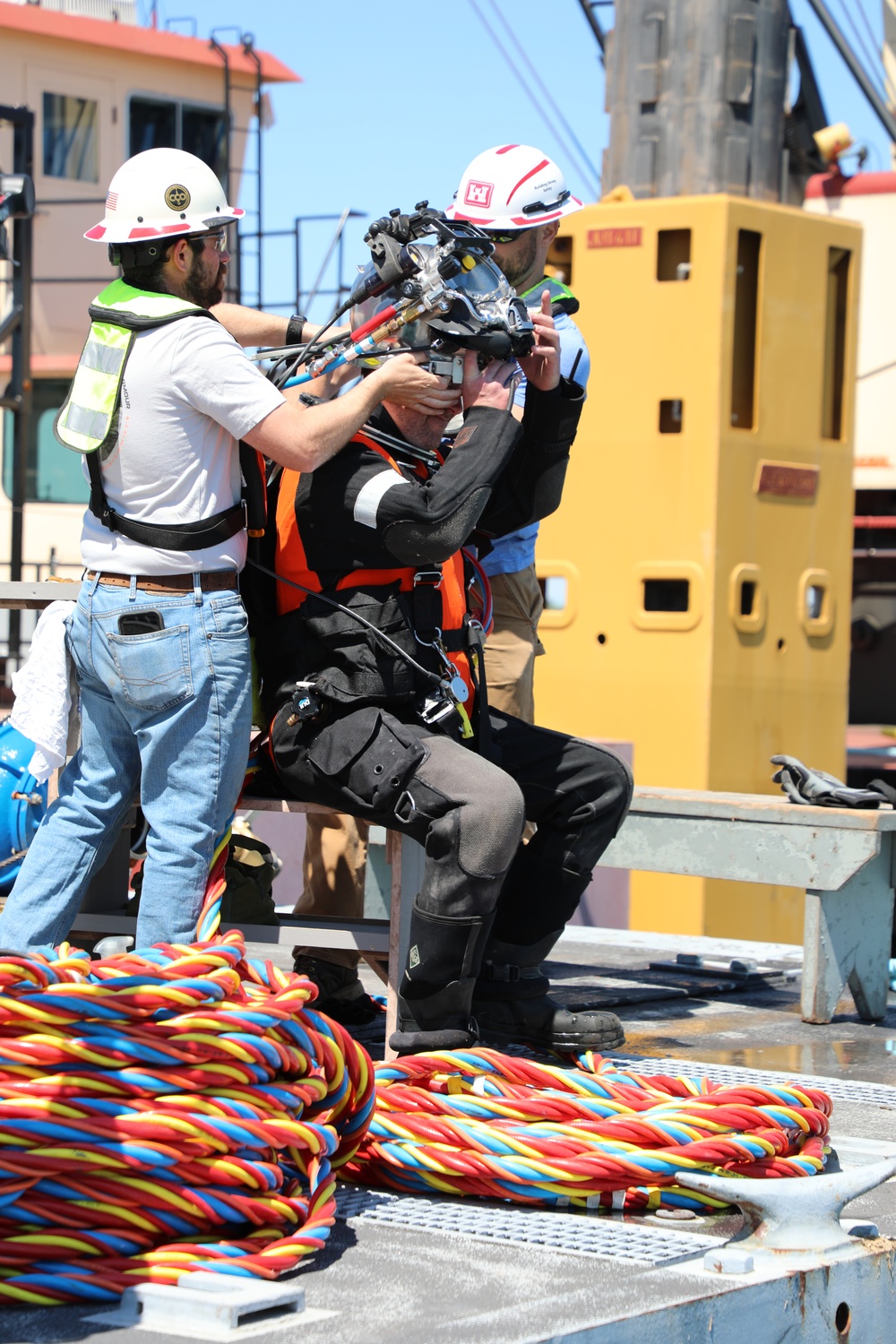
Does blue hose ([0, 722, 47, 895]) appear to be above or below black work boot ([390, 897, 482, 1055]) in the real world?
above

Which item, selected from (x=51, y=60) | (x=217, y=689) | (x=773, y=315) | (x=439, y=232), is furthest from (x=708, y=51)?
(x=51, y=60)

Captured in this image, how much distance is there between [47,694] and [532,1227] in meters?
1.56

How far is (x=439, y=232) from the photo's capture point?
3.74 meters

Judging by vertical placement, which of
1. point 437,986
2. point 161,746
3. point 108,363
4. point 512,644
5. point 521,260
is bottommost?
point 437,986

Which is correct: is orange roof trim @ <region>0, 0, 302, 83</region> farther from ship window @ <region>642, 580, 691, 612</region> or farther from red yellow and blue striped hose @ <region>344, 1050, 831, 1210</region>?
red yellow and blue striped hose @ <region>344, 1050, 831, 1210</region>

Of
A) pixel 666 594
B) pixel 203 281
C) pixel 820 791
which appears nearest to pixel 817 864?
pixel 820 791

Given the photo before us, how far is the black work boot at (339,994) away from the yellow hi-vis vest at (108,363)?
5.14ft

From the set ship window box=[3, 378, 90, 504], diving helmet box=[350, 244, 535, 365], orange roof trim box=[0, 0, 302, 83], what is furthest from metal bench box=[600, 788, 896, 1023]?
orange roof trim box=[0, 0, 302, 83]

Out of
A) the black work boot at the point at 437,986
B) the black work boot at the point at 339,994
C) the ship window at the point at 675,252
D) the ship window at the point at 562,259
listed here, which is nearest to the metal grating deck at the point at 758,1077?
the black work boot at the point at 437,986

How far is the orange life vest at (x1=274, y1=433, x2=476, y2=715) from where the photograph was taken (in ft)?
12.3

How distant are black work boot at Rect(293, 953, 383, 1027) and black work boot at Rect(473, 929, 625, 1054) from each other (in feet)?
1.35

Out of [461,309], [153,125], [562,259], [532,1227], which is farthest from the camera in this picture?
[153,125]

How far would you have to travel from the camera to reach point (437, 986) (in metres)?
3.61

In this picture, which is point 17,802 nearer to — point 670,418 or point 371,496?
point 371,496
